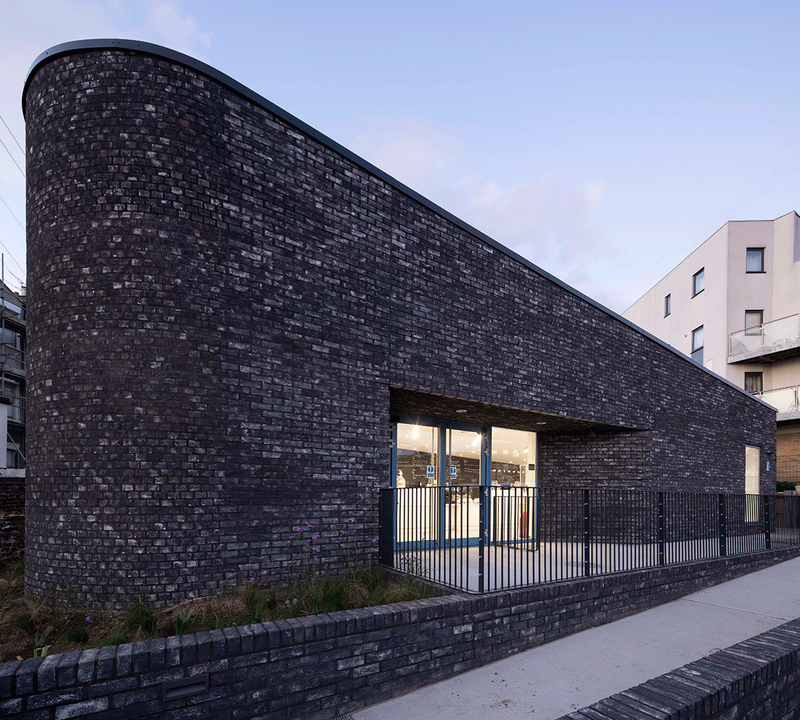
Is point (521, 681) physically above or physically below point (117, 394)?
below

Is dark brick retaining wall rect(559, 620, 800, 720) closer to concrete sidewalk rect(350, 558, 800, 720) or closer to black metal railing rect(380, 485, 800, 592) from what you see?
concrete sidewalk rect(350, 558, 800, 720)

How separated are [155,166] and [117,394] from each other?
8.26ft

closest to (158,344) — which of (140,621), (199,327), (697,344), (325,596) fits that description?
(199,327)

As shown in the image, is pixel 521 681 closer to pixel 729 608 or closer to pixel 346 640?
pixel 346 640

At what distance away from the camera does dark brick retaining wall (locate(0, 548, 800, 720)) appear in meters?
3.66

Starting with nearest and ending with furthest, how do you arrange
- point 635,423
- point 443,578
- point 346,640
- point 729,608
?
point 346,640, point 443,578, point 729,608, point 635,423

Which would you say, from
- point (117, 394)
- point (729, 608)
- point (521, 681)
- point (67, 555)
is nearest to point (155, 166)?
point (117, 394)

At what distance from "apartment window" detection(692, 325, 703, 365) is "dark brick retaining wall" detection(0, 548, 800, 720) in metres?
27.6

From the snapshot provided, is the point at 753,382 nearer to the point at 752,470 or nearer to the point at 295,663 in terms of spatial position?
the point at 752,470


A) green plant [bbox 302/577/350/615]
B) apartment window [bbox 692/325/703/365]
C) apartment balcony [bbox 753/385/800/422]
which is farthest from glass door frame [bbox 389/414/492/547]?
apartment window [bbox 692/325/703/365]

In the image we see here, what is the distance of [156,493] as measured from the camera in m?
5.56

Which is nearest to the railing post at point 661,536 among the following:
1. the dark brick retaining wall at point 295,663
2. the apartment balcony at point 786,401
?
the dark brick retaining wall at point 295,663

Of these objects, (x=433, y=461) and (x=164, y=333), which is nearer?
(x=164, y=333)

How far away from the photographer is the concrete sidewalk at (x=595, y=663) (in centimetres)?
480
